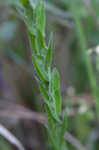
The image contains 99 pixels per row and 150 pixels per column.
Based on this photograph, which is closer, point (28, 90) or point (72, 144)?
point (72, 144)

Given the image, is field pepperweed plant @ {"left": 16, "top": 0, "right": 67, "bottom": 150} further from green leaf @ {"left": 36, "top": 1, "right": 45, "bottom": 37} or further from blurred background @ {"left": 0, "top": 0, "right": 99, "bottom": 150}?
blurred background @ {"left": 0, "top": 0, "right": 99, "bottom": 150}

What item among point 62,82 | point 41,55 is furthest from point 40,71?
point 62,82

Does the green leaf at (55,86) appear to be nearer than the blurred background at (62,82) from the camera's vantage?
Yes

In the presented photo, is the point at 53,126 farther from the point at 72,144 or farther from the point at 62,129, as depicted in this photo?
the point at 72,144

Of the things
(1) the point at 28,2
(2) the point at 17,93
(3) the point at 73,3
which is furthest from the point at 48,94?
(2) the point at 17,93

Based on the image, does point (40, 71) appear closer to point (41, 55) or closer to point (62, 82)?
point (41, 55)

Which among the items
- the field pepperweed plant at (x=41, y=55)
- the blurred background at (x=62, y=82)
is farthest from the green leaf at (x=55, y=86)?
the blurred background at (x=62, y=82)

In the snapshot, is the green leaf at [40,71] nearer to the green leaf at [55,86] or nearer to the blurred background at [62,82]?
the green leaf at [55,86]

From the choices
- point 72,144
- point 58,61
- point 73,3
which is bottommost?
point 72,144

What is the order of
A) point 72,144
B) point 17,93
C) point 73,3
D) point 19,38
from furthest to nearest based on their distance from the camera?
point 19,38
point 17,93
point 72,144
point 73,3
